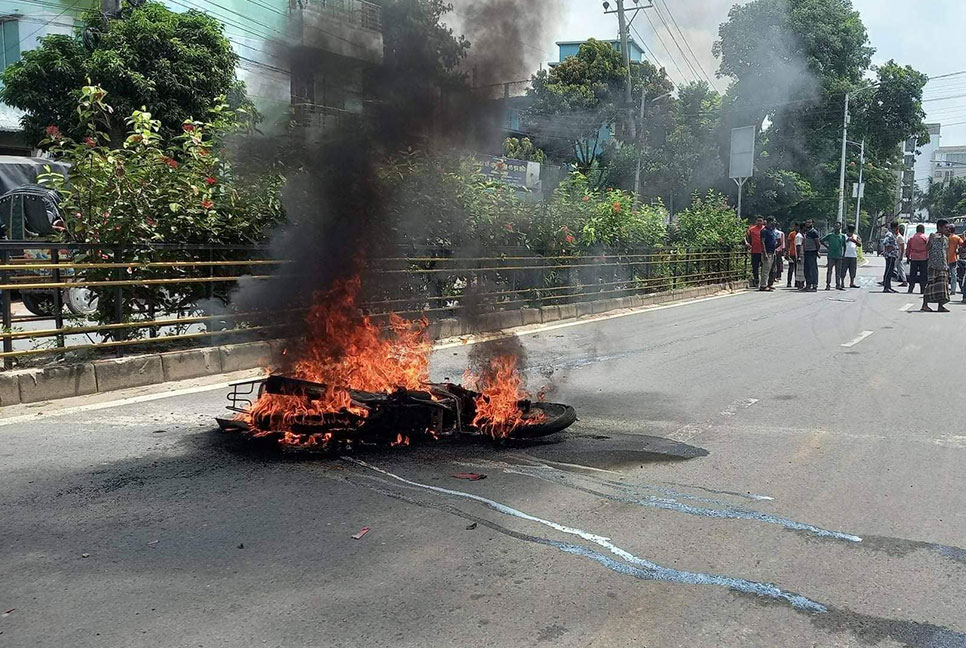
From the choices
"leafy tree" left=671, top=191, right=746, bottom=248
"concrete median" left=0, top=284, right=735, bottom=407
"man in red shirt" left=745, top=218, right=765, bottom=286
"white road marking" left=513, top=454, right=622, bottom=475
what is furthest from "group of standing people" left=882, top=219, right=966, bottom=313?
"white road marking" left=513, top=454, right=622, bottom=475

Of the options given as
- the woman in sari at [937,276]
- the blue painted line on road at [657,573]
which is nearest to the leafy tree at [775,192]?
the woman in sari at [937,276]

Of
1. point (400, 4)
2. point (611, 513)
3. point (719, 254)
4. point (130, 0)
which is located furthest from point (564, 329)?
point (130, 0)

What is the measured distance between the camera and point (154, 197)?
736 centimetres

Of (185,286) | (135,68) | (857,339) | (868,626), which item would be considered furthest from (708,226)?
(868,626)

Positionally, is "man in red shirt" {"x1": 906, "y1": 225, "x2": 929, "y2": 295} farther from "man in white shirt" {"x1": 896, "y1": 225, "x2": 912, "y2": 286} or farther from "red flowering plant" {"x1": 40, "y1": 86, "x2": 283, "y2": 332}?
"red flowering plant" {"x1": 40, "y1": 86, "x2": 283, "y2": 332}

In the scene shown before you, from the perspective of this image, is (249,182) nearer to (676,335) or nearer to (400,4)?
(400,4)

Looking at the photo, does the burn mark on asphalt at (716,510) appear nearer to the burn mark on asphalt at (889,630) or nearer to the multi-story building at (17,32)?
the burn mark on asphalt at (889,630)

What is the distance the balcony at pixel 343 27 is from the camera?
5.75 metres

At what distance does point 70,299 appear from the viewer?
745 cm

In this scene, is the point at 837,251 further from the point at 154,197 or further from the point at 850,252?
the point at 154,197

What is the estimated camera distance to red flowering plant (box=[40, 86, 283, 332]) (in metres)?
7.07

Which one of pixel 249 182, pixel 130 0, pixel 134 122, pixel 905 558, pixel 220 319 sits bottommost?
pixel 905 558

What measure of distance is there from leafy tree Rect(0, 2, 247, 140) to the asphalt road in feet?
43.7

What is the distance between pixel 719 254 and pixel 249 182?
15.0 m
